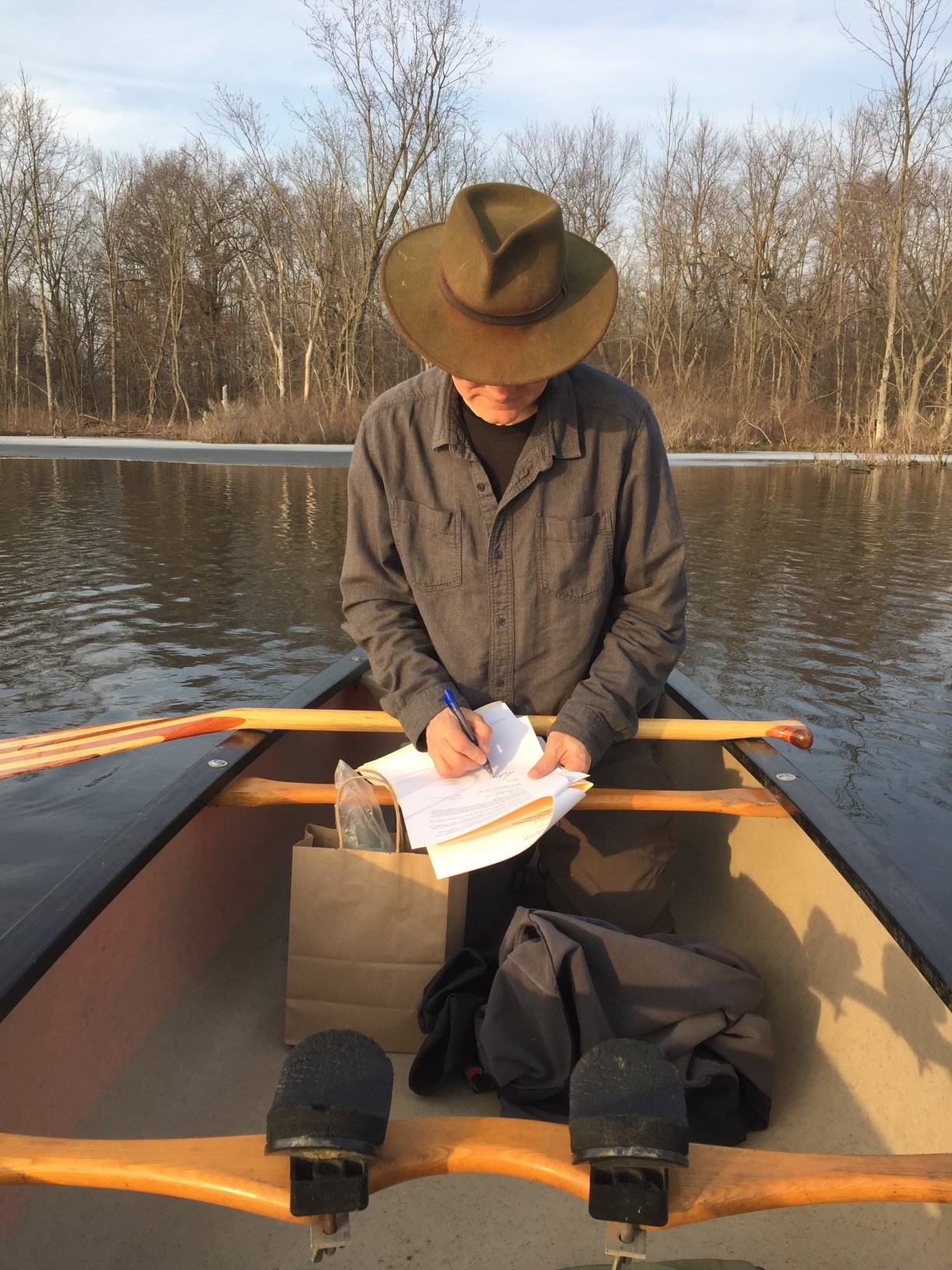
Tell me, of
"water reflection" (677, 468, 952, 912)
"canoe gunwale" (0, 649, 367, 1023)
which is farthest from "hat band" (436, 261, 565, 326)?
"water reflection" (677, 468, 952, 912)

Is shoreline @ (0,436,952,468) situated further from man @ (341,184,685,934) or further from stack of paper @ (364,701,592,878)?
stack of paper @ (364,701,592,878)

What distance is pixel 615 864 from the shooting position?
2.19 meters

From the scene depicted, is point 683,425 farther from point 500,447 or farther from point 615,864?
point 615,864

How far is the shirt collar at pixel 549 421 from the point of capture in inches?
85.3

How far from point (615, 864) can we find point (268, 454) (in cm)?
2012

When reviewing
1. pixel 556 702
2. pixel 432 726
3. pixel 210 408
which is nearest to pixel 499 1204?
pixel 432 726

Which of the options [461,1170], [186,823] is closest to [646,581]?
[186,823]

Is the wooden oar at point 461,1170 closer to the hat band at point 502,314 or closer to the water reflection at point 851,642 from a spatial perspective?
the hat band at point 502,314

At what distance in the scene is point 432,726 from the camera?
2057 mm

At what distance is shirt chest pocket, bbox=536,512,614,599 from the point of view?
2.19 meters

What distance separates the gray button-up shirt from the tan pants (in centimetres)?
19

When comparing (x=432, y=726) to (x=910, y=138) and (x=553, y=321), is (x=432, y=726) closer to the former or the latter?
(x=553, y=321)

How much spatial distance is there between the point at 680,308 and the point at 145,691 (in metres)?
27.0

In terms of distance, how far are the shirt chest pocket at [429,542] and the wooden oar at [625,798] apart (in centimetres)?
48
